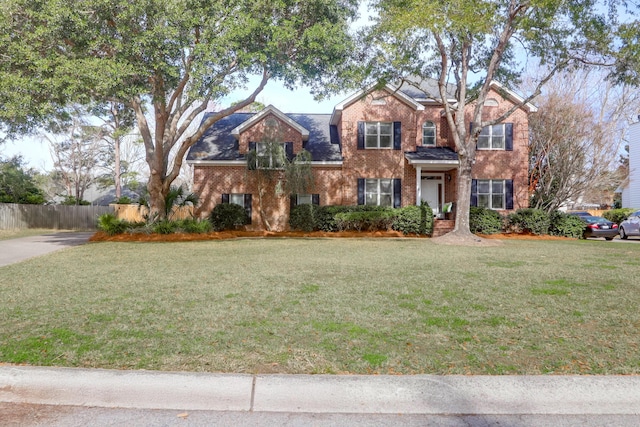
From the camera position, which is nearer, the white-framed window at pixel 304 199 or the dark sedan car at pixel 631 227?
the dark sedan car at pixel 631 227

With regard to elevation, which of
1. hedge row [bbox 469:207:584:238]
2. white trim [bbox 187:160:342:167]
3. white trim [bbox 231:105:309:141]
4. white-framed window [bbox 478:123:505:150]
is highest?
white trim [bbox 231:105:309:141]

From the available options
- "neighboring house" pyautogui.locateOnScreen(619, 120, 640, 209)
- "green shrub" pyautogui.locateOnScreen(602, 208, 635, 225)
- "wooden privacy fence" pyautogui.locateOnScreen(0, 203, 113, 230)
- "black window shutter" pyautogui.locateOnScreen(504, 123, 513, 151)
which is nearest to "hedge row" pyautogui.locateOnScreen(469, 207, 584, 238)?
"black window shutter" pyautogui.locateOnScreen(504, 123, 513, 151)

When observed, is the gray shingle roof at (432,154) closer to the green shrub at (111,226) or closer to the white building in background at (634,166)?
the green shrub at (111,226)

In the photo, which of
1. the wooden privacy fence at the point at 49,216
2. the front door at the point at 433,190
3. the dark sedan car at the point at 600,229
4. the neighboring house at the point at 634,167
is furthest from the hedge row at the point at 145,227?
the neighboring house at the point at 634,167

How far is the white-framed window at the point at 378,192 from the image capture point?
2216 cm

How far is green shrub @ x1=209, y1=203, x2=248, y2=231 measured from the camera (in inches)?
811

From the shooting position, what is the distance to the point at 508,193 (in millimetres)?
22656

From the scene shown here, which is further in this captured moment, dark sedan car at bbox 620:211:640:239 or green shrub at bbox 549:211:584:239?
dark sedan car at bbox 620:211:640:239

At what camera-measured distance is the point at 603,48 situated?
15.5m

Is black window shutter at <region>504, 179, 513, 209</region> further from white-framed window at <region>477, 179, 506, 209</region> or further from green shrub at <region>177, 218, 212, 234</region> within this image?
green shrub at <region>177, 218, 212, 234</region>

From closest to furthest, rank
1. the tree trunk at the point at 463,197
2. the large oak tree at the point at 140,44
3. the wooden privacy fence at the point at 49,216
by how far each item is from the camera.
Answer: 1. the large oak tree at the point at 140,44
2. the tree trunk at the point at 463,197
3. the wooden privacy fence at the point at 49,216

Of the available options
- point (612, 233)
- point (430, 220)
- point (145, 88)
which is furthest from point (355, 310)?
point (612, 233)

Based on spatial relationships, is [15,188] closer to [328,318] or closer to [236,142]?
[236,142]

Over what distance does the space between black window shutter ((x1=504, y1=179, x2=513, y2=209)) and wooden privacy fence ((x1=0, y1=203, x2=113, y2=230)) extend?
1007 inches
